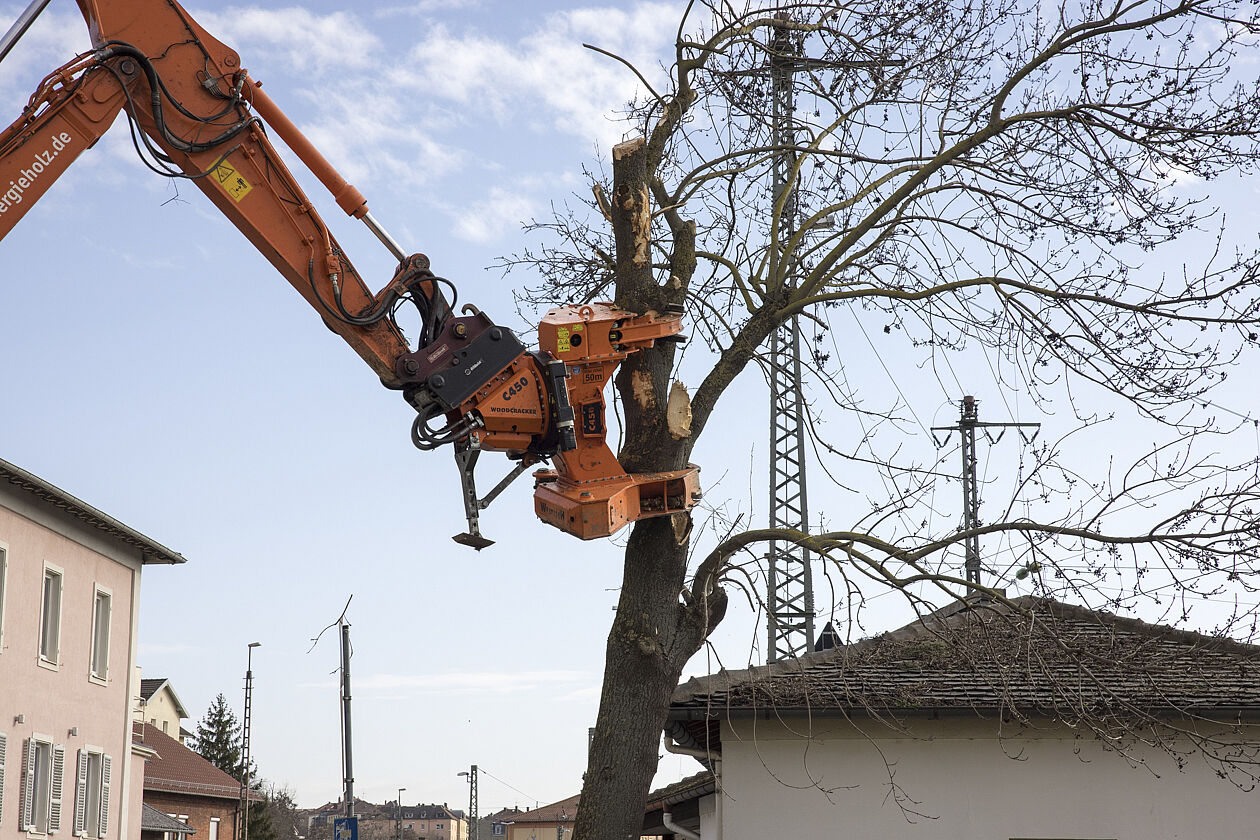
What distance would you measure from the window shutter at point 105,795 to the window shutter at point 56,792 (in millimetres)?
1849

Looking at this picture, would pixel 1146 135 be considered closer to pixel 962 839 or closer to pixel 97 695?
pixel 962 839

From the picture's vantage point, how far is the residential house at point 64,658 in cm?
2028

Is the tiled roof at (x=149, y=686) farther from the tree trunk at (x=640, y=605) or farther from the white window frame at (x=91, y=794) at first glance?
the tree trunk at (x=640, y=605)

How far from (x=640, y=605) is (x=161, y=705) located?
47.6 meters

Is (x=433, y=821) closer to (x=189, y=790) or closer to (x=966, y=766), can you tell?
(x=189, y=790)

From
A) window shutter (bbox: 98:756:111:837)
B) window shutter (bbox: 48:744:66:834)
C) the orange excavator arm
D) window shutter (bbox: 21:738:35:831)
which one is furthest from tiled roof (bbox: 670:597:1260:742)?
window shutter (bbox: 98:756:111:837)

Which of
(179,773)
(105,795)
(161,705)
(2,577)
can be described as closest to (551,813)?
(161,705)

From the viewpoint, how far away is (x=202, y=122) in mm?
6770

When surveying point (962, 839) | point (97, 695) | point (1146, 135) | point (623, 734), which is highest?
point (1146, 135)

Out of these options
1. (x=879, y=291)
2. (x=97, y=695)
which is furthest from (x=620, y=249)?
(x=97, y=695)

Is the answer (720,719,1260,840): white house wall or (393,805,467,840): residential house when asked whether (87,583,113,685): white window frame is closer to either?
(720,719,1260,840): white house wall

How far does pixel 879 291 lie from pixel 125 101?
505 cm

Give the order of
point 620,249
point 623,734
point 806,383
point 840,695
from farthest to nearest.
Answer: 1. point 840,695
2. point 806,383
3. point 620,249
4. point 623,734

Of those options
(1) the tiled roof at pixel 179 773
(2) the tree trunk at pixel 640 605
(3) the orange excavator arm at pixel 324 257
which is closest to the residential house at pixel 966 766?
(2) the tree trunk at pixel 640 605
